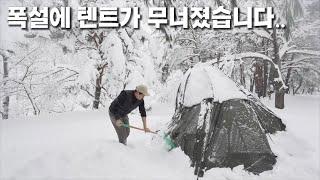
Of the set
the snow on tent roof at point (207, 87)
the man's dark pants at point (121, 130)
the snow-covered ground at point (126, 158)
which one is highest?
the snow on tent roof at point (207, 87)

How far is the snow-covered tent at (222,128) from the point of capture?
6621 mm

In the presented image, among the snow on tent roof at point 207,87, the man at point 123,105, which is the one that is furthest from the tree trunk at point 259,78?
the man at point 123,105

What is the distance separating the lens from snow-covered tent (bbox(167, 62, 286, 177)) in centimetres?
662

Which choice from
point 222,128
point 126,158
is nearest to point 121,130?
point 126,158

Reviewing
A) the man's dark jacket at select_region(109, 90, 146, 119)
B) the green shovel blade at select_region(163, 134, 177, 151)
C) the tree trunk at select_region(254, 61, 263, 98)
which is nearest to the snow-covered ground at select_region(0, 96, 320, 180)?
the green shovel blade at select_region(163, 134, 177, 151)

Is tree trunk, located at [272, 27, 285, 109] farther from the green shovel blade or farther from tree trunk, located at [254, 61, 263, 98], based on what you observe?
tree trunk, located at [254, 61, 263, 98]

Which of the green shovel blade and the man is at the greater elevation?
the man

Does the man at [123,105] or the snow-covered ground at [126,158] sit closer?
the snow-covered ground at [126,158]

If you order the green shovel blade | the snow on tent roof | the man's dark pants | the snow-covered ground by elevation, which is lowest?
the snow-covered ground

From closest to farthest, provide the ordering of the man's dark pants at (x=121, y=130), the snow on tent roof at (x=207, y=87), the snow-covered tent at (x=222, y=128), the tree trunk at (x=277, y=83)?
the snow-covered tent at (x=222, y=128), the snow on tent roof at (x=207, y=87), the man's dark pants at (x=121, y=130), the tree trunk at (x=277, y=83)

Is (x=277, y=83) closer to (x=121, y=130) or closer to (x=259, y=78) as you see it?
(x=121, y=130)

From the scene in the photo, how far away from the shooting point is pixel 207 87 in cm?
718

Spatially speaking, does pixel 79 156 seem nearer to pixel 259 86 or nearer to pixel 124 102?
pixel 124 102

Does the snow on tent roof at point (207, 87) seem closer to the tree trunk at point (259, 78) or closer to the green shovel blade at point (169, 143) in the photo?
the green shovel blade at point (169, 143)
